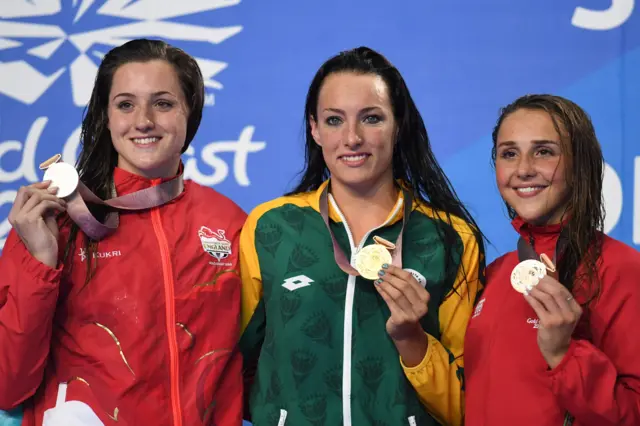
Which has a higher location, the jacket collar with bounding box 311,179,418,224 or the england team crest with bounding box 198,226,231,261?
the jacket collar with bounding box 311,179,418,224

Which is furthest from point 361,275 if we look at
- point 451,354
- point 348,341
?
point 451,354

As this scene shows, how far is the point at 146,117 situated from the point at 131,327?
19.9 inches

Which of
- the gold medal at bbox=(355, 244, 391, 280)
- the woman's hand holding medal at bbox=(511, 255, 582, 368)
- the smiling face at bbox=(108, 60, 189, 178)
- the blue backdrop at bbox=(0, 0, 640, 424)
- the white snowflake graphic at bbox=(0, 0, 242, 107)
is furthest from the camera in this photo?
the white snowflake graphic at bbox=(0, 0, 242, 107)

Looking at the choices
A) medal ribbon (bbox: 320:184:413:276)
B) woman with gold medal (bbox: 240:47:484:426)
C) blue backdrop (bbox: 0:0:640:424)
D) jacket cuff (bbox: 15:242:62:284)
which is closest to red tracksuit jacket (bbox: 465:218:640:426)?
woman with gold medal (bbox: 240:47:484:426)

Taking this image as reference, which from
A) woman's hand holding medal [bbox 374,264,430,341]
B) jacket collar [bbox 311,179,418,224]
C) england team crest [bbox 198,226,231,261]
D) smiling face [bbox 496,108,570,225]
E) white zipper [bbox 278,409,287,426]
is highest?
smiling face [bbox 496,108,570,225]

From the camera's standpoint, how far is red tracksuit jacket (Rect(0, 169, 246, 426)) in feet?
6.38

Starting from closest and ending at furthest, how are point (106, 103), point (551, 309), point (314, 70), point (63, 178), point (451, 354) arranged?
point (551, 309)
point (63, 178)
point (451, 354)
point (106, 103)
point (314, 70)

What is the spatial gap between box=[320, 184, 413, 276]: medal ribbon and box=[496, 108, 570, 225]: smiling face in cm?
25

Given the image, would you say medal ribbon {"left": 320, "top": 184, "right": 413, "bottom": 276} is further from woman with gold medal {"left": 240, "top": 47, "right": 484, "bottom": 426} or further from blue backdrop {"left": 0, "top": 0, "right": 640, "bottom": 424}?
blue backdrop {"left": 0, "top": 0, "right": 640, "bottom": 424}

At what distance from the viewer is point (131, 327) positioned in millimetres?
2025

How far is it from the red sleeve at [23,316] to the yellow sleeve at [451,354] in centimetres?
82

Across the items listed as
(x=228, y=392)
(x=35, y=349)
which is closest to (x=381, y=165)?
(x=228, y=392)

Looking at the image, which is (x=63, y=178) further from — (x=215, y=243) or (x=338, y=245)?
(x=338, y=245)

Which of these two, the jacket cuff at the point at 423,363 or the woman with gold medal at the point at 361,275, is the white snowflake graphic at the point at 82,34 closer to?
the woman with gold medal at the point at 361,275
